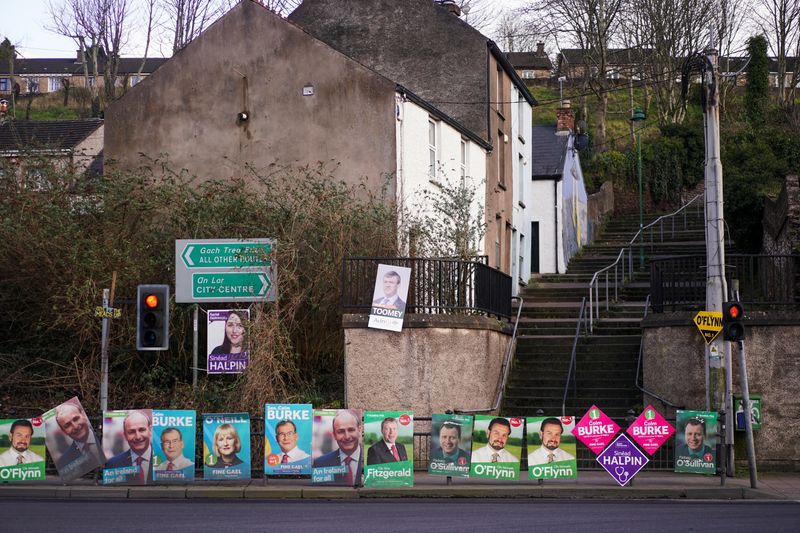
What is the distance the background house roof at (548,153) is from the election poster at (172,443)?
82.2 ft

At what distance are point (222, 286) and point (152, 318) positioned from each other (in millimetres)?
2763

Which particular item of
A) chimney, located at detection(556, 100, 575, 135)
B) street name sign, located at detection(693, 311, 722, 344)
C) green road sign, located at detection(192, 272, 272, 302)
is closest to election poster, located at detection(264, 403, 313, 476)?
green road sign, located at detection(192, 272, 272, 302)

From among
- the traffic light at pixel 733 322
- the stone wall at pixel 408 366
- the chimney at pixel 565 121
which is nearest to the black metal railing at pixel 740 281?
the traffic light at pixel 733 322

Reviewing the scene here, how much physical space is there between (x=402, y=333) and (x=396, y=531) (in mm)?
8952

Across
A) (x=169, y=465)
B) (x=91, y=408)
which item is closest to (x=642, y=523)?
(x=169, y=465)

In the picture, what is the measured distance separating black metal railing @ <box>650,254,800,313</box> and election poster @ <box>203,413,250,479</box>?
30.8 ft

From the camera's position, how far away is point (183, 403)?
74.1 feet

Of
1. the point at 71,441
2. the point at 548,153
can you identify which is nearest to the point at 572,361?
the point at 71,441

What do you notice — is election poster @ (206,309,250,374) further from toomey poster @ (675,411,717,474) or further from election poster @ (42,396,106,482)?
toomey poster @ (675,411,717,474)

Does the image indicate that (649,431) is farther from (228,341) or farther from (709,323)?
(228,341)

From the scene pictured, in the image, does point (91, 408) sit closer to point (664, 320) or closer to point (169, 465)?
point (169, 465)

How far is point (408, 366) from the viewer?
71.8 feet

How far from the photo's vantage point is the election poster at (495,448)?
747 inches

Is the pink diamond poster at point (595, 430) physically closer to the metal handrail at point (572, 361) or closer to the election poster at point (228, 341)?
the metal handrail at point (572, 361)
